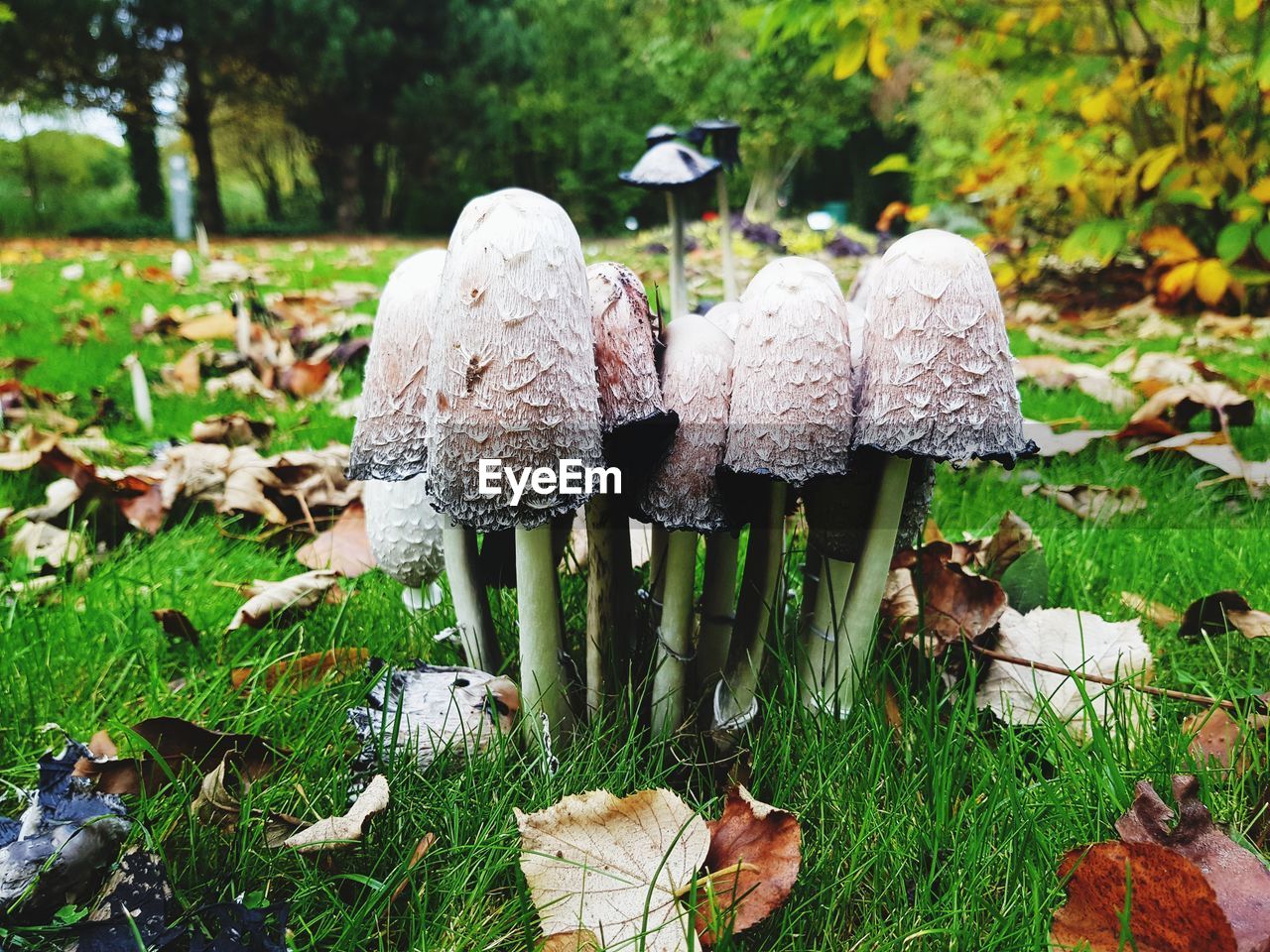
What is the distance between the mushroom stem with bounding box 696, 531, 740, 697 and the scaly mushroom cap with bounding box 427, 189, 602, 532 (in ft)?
1.03

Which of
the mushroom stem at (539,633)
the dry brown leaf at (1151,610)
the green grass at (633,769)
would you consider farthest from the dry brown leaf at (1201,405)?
the mushroom stem at (539,633)

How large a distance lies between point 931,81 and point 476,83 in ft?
31.3

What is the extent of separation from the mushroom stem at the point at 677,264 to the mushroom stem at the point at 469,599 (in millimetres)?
1737

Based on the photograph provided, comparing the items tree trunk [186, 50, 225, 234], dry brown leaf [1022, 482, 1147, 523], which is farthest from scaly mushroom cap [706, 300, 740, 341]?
tree trunk [186, 50, 225, 234]

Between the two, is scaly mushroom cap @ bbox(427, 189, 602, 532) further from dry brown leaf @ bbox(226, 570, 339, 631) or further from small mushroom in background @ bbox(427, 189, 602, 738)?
dry brown leaf @ bbox(226, 570, 339, 631)

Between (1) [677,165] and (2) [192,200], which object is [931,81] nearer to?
(1) [677,165]

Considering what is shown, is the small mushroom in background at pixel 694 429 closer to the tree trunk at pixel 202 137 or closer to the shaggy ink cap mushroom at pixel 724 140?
the shaggy ink cap mushroom at pixel 724 140

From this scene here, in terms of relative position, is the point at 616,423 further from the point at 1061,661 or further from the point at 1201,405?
the point at 1201,405

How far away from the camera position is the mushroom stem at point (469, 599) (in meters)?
1.31

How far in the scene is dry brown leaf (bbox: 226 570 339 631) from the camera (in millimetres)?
1554

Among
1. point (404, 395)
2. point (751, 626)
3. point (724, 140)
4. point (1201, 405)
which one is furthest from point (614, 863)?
point (724, 140)

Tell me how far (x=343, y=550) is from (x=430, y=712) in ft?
2.71

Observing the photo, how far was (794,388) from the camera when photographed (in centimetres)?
102

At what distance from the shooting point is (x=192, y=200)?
21609mm
